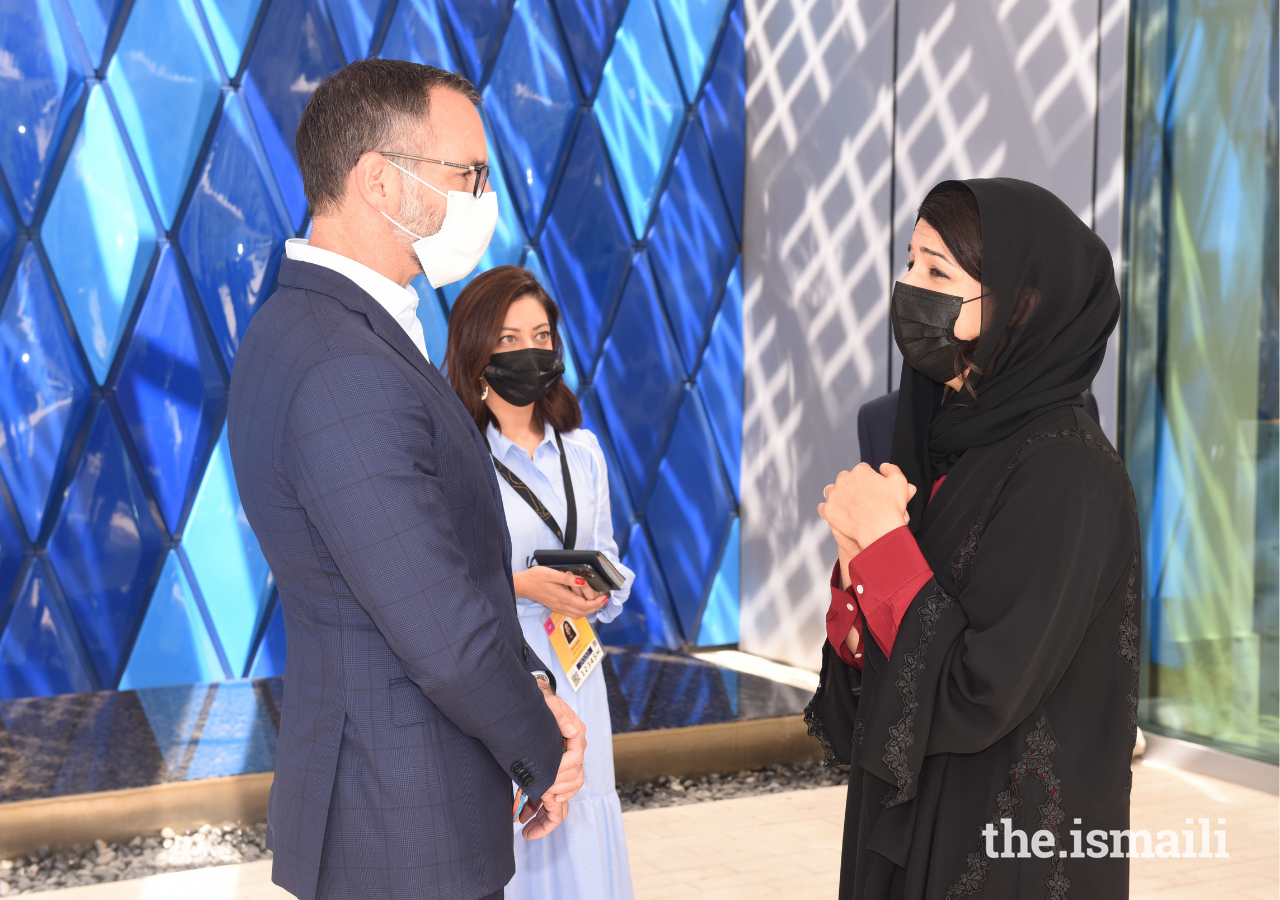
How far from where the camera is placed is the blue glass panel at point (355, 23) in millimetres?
3648

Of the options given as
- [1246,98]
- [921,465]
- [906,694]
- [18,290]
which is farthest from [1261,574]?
[18,290]

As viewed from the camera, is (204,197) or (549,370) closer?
(549,370)

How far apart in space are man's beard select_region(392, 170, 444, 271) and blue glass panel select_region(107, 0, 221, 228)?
275 cm

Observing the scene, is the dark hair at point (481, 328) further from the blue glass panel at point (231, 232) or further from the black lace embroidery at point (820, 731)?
the blue glass panel at point (231, 232)

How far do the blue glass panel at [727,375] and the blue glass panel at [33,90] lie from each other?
2.41m

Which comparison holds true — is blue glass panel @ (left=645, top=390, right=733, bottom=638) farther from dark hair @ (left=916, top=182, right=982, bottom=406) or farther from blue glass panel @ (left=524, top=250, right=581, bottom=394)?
dark hair @ (left=916, top=182, right=982, bottom=406)

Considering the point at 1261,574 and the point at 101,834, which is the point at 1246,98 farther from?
the point at 101,834

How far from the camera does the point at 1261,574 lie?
297 centimetres

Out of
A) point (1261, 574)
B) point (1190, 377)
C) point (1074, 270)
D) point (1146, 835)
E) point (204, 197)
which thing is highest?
point (204, 197)

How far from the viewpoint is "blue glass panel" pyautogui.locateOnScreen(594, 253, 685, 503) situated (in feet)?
13.6

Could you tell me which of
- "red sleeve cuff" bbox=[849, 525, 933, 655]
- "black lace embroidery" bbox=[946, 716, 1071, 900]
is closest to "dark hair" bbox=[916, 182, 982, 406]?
"red sleeve cuff" bbox=[849, 525, 933, 655]

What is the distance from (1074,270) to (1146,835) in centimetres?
197

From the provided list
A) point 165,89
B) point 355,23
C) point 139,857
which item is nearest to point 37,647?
point 139,857

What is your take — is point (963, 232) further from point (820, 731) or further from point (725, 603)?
point (725, 603)
